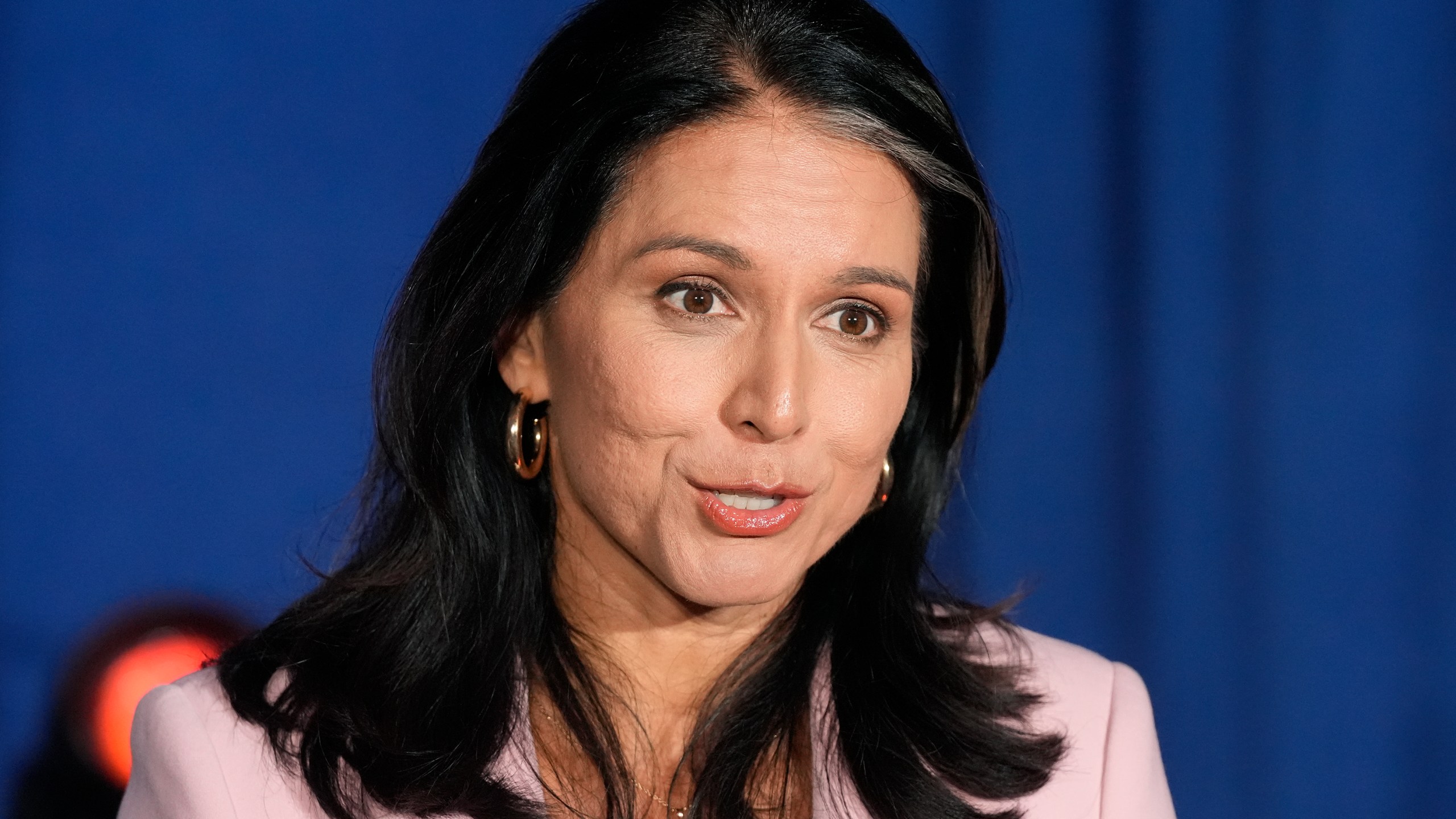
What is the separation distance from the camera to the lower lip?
1.39 meters

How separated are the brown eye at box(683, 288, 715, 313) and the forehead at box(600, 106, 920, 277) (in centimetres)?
6

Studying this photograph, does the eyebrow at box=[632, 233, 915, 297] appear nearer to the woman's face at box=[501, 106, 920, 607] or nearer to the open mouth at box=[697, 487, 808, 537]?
the woman's face at box=[501, 106, 920, 607]

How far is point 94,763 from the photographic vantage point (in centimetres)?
211

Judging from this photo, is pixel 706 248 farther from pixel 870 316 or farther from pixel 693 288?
pixel 870 316

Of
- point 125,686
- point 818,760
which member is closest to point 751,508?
point 818,760

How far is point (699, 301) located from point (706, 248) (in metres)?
0.06

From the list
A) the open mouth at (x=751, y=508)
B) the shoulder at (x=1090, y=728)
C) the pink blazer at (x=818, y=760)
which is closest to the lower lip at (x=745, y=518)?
the open mouth at (x=751, y=508)

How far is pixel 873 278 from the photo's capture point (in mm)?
1420

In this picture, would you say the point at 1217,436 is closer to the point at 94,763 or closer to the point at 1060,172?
the point at 1060,172

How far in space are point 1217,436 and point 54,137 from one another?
196cm

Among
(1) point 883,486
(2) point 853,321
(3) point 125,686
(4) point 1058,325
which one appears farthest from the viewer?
(4) point 1058,325

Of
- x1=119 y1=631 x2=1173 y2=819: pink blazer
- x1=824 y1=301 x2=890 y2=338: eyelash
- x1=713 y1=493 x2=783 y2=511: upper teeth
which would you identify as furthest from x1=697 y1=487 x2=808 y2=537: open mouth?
x1=119 y1=631 x2=1173 y2=819: pink blazer

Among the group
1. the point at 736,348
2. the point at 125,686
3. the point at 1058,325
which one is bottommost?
the point at 125,686

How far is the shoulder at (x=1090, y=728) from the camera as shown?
1.61 meters
